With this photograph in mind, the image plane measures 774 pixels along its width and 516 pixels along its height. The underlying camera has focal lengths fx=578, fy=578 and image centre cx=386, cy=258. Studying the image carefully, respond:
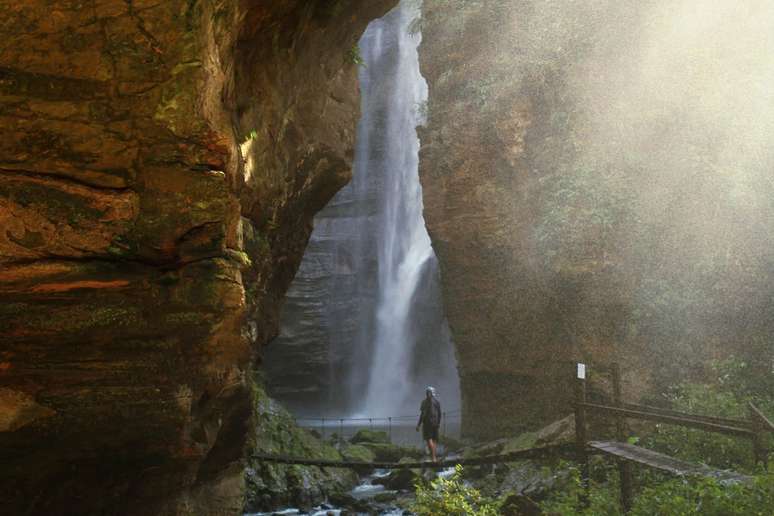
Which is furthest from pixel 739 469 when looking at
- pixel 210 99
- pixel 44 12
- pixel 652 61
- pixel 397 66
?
pixel 397 66

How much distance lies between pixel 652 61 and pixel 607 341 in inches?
266

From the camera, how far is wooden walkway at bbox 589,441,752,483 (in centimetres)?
566

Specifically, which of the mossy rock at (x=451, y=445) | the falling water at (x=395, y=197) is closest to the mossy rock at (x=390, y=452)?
the mossy rock at (x=451, y=445)

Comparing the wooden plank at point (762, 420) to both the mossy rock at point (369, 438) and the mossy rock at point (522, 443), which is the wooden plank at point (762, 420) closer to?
the mossy rock at point (522, 443)

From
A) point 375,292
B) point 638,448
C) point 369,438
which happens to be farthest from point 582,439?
point 375,292

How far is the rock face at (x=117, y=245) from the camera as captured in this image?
4047 millimetres

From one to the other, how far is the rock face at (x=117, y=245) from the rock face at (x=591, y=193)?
9470 millimetres

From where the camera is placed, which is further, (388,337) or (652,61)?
(388,337)

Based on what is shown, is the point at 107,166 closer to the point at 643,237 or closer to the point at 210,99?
the point at 210,99

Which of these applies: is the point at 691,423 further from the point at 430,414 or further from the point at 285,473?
the point at 285,473

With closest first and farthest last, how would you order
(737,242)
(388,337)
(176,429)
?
(176,429) < (737,242) < (388,337)

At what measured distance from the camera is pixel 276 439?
12547 millimetres

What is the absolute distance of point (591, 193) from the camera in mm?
13484

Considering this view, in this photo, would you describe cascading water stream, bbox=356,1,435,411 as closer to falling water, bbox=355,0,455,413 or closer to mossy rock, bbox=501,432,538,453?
falling water, bbox=355,0,455,413
